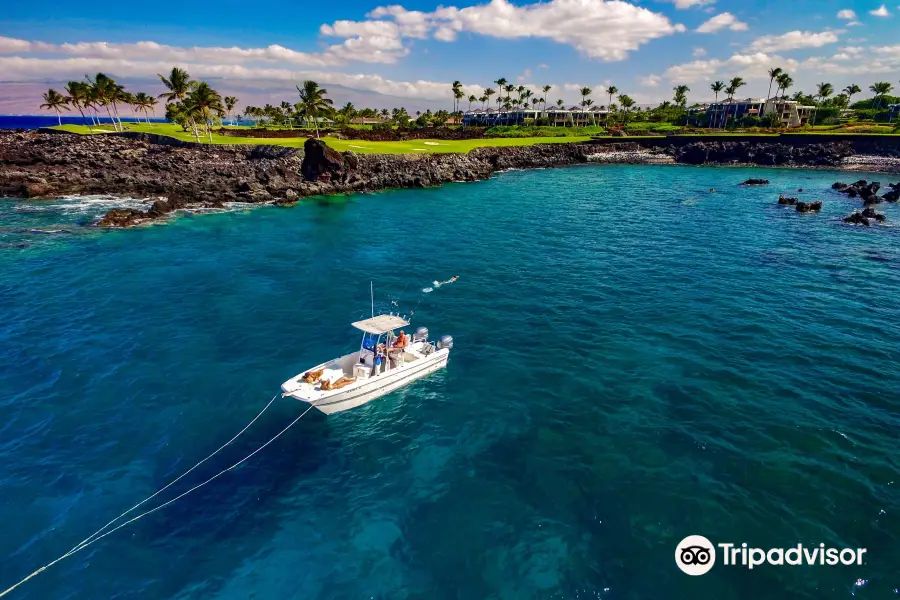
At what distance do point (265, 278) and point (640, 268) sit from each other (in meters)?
33.3

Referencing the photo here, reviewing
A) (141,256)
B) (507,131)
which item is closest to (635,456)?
(141,256)

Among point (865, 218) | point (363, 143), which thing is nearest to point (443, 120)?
point (363, 143)

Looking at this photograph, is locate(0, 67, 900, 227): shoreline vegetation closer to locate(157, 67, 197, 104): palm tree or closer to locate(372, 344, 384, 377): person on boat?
locate(157, 67, 197, 104): palm tree

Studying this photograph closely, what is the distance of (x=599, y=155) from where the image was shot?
434ft

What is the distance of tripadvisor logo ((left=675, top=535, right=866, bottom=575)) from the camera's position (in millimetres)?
13891

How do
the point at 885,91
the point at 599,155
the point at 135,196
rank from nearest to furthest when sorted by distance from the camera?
1. the point at 135,196
2. the point at 599,155
3. the point at 885,91

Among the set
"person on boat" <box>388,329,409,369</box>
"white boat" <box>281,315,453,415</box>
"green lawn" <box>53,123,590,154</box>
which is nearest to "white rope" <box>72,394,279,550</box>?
"white boat" <box>281,315,453,415</box>

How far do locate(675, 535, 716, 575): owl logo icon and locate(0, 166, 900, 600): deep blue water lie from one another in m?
0.31

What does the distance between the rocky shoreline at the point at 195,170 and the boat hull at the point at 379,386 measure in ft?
156

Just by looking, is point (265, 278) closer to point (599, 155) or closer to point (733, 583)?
point (733, 583)

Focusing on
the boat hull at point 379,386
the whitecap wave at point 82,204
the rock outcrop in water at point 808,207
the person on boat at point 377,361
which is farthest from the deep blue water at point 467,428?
the rock outcrop in water at point 808,207

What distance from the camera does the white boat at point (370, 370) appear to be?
66.5ft

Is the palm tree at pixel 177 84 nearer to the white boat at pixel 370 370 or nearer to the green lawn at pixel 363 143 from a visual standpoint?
the green lawn at pixel 363 143

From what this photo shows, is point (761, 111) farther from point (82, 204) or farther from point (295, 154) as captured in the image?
point (82, 204)
